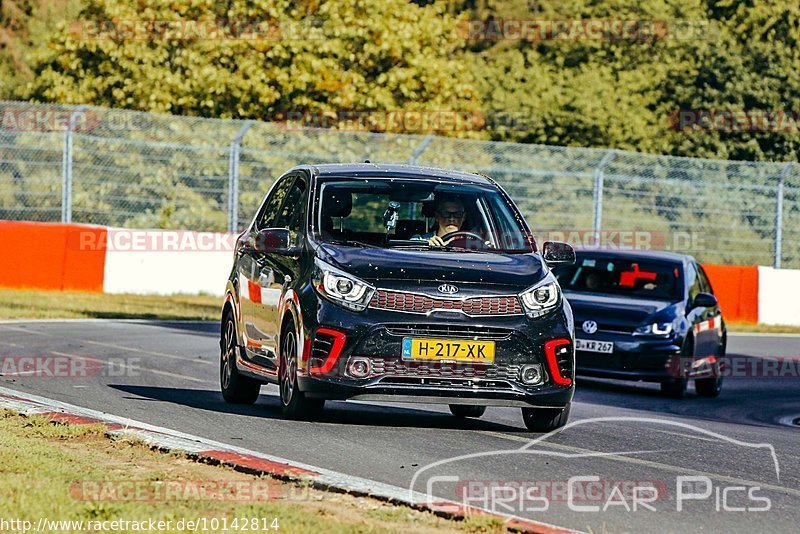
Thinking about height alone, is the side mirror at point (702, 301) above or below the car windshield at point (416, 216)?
below

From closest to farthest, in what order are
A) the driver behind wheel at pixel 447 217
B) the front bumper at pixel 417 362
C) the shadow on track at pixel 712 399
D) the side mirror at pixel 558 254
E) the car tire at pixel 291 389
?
1. the front bumper at pixel 417 362
2. the car tire at pixel 291 389
3. the driver behind wheel at pixel 447 217
4. the side mirror at pixel 558 254
5. the shadow on track at pixel 712 399

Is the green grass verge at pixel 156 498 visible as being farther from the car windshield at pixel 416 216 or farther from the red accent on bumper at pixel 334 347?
the car windshield at pixel 416 216

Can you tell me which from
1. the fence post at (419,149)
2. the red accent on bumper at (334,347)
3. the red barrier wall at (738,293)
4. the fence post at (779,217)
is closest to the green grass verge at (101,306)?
the fence post at (419,149)

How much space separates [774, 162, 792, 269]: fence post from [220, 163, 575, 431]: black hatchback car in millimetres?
18898

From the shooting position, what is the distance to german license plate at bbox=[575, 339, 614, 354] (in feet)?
55.3

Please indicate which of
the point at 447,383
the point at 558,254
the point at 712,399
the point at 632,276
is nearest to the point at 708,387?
the point at 712,399

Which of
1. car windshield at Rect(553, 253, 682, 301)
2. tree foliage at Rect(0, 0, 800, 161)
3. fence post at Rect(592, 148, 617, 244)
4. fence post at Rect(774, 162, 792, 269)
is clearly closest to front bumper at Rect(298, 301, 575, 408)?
car windshield at Rect(553, 253, 682, 301)

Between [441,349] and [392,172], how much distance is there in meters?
1.92

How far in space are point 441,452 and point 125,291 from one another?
1771cm

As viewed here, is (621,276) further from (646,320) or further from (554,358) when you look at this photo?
(554,358)

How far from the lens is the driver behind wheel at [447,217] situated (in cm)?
1127

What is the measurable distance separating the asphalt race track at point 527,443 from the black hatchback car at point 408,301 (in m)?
0.32

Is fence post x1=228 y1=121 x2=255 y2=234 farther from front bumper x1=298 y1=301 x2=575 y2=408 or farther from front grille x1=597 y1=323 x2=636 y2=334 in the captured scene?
front bumper x1=298 y1=301 x2=575 y2=408

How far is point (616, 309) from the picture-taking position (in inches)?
676
